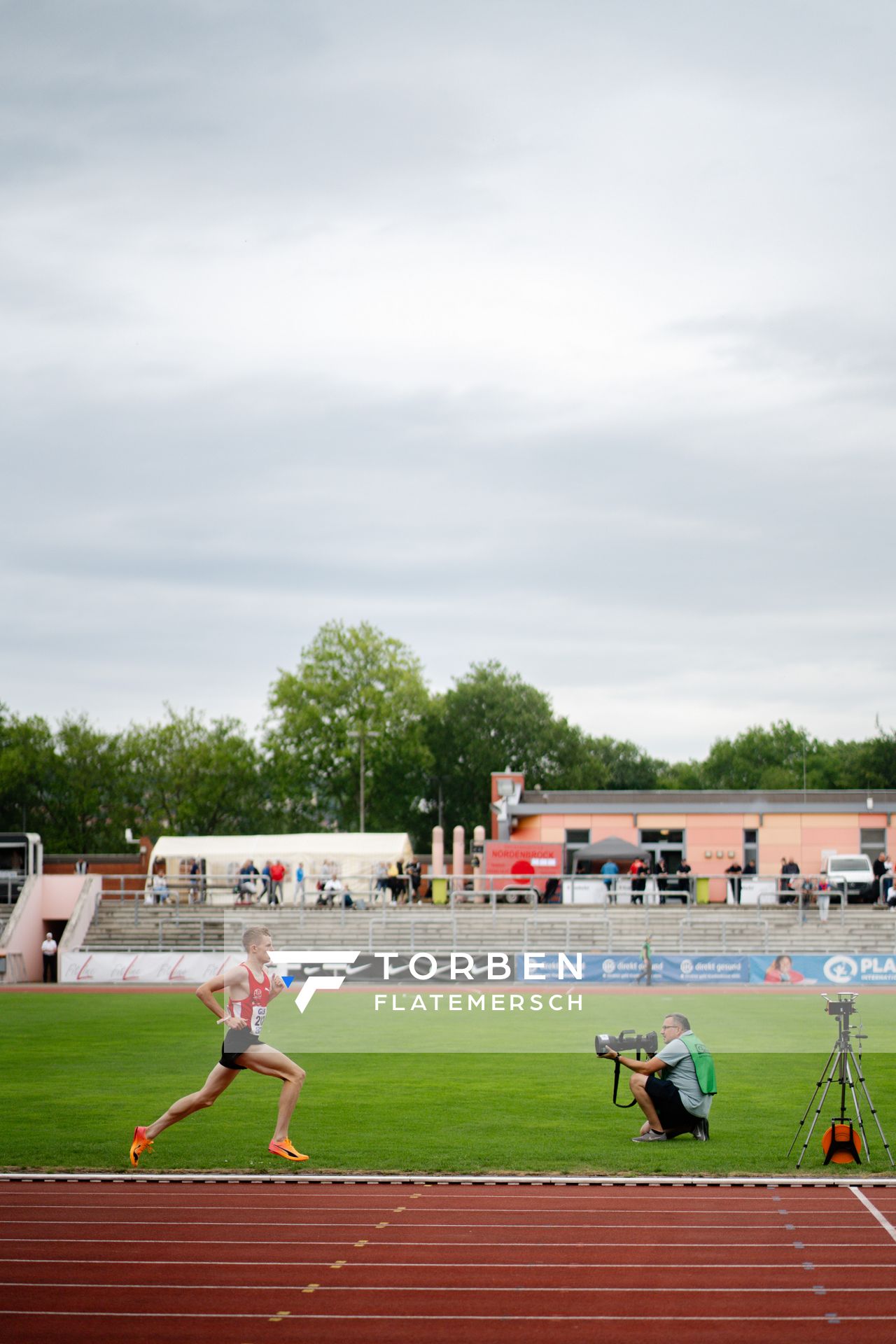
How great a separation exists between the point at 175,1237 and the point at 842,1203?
189 inches

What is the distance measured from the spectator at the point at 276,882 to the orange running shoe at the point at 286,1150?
38.3m

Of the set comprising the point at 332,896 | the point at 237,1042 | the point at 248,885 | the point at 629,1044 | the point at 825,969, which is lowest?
the point at 825,969

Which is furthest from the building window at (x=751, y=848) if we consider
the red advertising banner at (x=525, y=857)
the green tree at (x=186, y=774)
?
the green tree at (x=186, y=774)

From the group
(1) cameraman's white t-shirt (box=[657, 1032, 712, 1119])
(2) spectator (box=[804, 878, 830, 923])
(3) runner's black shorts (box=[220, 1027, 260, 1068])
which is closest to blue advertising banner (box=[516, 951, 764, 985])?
(2) spectator (box=[804, 878, 830, 923])

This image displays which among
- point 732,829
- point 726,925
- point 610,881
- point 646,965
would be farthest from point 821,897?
point 732,829

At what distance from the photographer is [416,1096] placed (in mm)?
17375

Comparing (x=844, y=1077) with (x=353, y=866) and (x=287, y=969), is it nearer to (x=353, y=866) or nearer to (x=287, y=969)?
(x=287, y=969)

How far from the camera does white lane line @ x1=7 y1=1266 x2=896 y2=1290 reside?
8609 mm

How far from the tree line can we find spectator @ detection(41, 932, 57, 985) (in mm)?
39617

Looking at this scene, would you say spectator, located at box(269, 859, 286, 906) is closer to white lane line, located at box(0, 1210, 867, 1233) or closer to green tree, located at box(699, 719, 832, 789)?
white lane line, located at box(0, 1210, 867, 1233)

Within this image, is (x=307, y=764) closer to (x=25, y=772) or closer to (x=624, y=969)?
(x=25, y=772)

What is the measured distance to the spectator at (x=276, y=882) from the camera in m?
50.7

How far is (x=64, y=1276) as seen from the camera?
891 centimetres

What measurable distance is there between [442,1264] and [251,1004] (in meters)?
2.91
